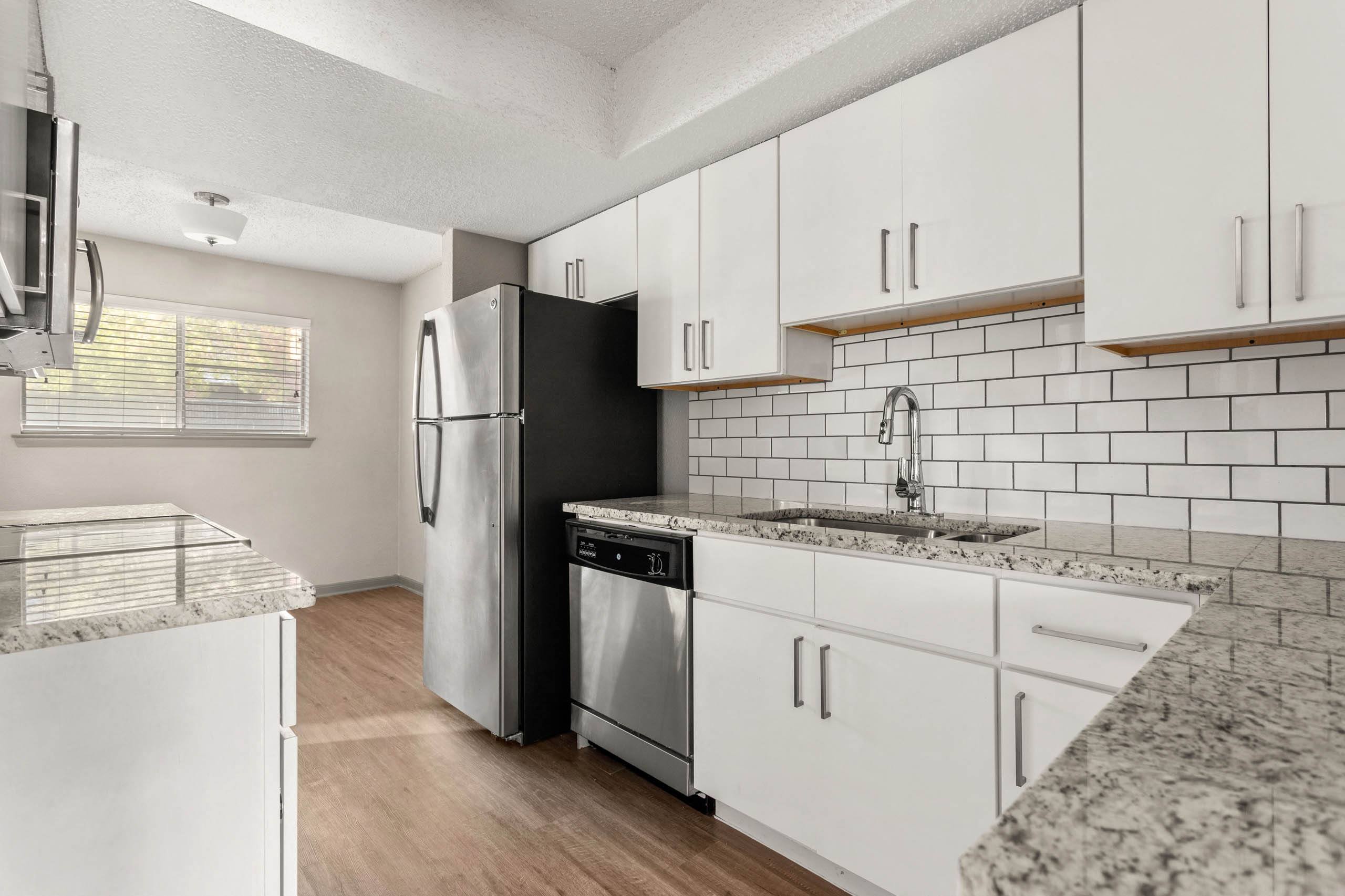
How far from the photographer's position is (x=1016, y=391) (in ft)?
6.49

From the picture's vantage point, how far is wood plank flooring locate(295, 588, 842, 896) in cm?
175

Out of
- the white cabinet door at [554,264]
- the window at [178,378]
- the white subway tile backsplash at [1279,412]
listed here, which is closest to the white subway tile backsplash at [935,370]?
the white subway tile backsplash at [1279,412]

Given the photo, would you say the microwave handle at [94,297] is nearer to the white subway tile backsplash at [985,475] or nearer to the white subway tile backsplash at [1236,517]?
the white subway tile backsplash at [985,475]

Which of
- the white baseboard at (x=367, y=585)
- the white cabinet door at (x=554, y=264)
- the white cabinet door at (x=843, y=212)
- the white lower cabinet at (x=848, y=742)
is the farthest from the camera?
the white baseboard at (x=367, y=585)

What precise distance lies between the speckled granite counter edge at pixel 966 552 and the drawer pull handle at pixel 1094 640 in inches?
4.1

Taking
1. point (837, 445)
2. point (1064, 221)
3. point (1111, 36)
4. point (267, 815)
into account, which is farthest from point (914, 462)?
point (267, 815)

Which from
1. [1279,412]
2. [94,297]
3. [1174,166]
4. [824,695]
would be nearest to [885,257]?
[1174,166]

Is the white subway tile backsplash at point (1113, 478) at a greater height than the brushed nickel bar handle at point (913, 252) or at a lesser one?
lesser

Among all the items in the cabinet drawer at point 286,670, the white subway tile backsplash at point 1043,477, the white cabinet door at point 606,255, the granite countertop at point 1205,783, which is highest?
the white cabinet door at point 606,255

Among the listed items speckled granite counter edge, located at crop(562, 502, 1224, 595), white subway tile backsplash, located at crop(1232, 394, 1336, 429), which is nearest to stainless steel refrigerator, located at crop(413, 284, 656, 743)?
speckled granite counter edge, located at crop(562, 502, 1224, 595)

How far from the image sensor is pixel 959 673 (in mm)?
1461

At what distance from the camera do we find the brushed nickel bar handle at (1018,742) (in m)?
1.35

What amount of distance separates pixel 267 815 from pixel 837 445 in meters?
1.91

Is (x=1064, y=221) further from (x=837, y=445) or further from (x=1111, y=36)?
(x=837, y=445)
